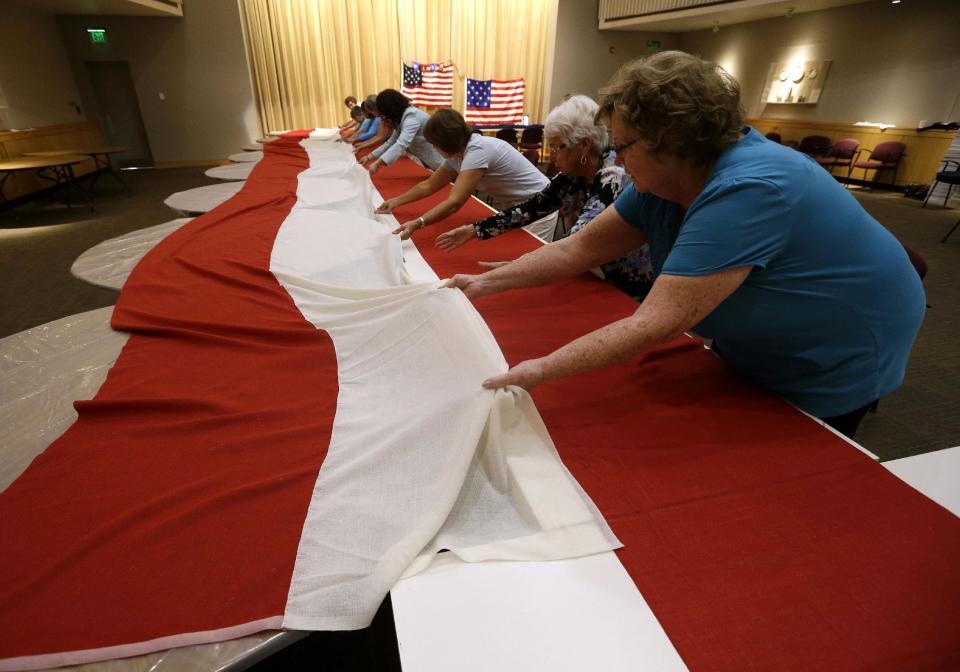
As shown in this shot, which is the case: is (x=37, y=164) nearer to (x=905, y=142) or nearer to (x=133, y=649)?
(x=133, y=649)

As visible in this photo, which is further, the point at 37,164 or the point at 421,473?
the point at 37,164

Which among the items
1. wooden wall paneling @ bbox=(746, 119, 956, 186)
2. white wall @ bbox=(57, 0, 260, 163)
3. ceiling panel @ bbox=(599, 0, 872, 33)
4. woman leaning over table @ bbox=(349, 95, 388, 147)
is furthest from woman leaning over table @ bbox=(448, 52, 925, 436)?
white wall @ bbox=(57, 0, 260, 163)

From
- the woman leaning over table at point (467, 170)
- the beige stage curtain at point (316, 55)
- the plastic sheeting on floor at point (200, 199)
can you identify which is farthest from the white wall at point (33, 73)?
the woman leaning over table at point (467, 170)

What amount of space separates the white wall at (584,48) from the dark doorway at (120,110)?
7.72 meters

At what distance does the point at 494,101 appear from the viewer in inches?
384

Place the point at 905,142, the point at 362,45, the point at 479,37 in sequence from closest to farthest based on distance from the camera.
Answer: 1. the point at 905,142
2. the point at 362,45
3. the point at 479,37

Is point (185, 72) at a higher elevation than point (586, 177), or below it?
higher

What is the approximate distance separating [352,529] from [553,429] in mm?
395

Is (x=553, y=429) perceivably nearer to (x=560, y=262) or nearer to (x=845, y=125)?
(x=560, y=262)

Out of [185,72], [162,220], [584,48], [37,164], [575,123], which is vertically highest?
[584,48]

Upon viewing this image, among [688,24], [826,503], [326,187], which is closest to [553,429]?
[826,503]

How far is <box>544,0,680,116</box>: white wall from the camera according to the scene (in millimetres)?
9461

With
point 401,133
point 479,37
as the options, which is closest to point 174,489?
point 401,133

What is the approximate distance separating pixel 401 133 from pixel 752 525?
3.81 metres
